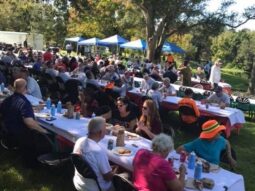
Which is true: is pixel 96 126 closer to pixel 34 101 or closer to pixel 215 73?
pixel 34 101

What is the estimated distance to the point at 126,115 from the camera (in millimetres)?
6684

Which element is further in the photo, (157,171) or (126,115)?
(126,115)

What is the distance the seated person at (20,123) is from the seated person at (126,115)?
1540 millimetres

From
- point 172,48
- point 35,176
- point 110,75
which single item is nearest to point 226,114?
point 35,176

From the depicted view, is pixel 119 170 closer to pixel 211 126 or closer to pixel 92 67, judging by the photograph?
pixel 211 126

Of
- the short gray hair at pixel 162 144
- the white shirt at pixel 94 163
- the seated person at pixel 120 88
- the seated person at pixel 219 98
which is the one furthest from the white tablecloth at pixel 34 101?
the seated person at pixel 219 98

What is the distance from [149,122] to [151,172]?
101 inches

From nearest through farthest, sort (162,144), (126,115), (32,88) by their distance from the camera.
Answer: (162,144) → (126,115) → (32,88)

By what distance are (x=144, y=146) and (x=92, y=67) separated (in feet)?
34.3

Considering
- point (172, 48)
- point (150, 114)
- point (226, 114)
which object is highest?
point (172, 48)

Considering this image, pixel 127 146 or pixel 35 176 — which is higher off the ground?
pixel 127 146

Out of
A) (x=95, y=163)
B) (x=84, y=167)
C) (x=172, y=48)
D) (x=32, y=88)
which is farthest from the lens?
(x=172, y=48)

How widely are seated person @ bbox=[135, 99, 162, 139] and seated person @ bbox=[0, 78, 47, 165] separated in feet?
5.27

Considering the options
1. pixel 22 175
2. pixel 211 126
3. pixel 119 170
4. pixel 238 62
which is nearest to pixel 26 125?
pixel 22 175
